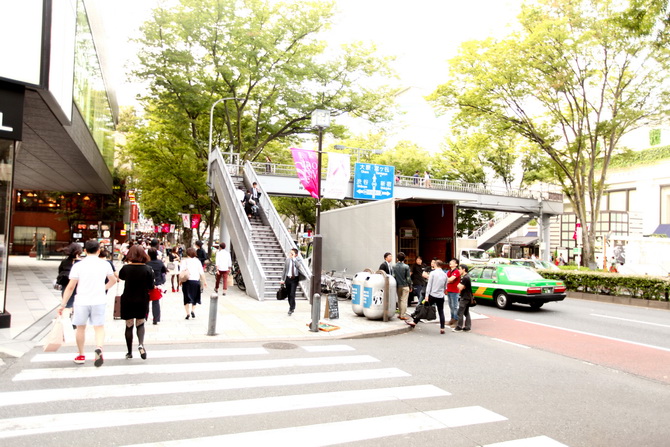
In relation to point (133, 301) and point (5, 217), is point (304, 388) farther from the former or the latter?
point (5, 217)

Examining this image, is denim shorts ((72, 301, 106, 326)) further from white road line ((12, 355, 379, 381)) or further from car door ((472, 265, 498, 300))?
car door ((472, 265, 498, 300))

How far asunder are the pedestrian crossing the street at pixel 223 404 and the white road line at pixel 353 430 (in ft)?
0.03

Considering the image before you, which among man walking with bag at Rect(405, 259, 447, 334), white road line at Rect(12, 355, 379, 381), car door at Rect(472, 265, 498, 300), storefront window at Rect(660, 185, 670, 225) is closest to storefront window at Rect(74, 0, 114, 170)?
white road line at Rect(12, 355, 379, 381)

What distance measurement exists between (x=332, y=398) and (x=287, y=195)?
2522cm

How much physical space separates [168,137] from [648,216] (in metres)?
40.8

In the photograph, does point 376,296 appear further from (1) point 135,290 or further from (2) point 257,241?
(2) point 257,241

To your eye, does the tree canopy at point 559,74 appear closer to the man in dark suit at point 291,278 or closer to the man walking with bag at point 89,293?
the man in dark suit at point 291,278

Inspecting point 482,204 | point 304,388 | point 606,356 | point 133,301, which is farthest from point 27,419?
point 482,204

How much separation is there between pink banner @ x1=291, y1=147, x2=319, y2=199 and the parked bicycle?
4251mm

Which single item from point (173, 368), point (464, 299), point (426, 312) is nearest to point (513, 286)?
point (464, 299)

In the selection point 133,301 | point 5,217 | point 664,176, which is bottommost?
point 133,301

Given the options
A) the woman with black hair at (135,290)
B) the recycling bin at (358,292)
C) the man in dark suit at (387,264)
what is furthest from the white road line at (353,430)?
the man in dark suit at (387,264)

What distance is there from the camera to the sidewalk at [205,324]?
29.1 feet

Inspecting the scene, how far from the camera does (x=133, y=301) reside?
275 inches
